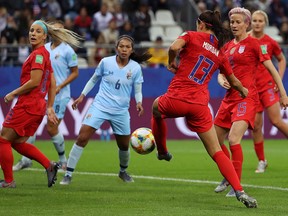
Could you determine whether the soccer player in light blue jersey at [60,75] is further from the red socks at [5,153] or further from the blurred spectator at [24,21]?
the blurred spectator at [24,21]

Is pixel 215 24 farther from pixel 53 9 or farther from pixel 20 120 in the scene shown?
pixel 53 9

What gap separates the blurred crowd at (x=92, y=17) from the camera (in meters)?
25.0

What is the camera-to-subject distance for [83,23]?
26703 millimetres

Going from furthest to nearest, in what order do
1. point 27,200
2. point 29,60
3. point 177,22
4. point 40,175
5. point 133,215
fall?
1. point 177,22
2. point 40,175
3. point 29,60
4. point 27,200
5. point 133,215

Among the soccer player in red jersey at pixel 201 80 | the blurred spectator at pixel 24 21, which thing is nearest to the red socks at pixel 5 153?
the soccer player in red jersey at pixel 201 80

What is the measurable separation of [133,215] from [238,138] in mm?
2641

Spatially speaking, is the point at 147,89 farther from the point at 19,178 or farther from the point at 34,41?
the point at 34,41

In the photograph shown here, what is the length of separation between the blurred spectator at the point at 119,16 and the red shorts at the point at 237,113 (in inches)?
588

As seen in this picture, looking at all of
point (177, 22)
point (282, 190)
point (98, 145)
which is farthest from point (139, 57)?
point (177, 22)

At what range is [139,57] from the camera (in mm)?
13859

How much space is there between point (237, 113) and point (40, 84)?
2718 millimetres

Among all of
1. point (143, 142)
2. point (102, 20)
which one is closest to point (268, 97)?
point (143, 142)

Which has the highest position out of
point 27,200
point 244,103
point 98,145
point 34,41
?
point 34,41

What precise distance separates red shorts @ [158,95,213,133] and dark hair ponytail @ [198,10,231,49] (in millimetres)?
818
